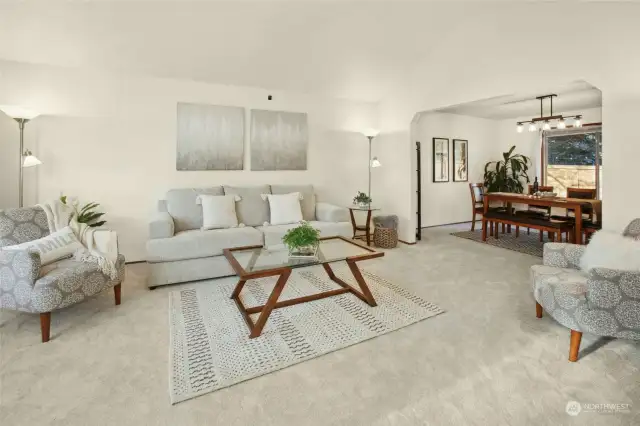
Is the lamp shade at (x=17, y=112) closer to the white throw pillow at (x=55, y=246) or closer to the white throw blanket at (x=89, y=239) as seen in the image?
the white throw blanket at (x=89, y=239)

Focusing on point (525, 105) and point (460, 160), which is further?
point (460, 160)

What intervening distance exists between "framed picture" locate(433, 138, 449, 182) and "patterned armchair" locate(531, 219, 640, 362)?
4475mm

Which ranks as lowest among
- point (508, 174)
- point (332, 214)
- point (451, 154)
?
point (332, 214)

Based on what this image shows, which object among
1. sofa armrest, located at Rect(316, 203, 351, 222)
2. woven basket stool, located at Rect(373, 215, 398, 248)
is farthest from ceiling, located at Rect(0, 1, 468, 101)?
woven basket stool, located at Rect(373, 215, 398, 248)

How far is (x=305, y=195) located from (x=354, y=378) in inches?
124

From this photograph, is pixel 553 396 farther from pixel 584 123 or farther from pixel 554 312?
pixel 584 123

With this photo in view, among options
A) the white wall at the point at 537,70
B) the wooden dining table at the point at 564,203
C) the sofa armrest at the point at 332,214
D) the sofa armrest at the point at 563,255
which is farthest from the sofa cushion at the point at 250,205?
the wooden dining table at the point at 564,203

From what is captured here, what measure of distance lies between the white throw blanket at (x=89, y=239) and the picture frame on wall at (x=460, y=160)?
20.1ft

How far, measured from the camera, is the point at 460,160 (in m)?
6.88

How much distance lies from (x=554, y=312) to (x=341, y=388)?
1.49 metres

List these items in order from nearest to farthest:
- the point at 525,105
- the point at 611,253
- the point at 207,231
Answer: the point at 611,253 < the point at 207,231 < the point at 525,105

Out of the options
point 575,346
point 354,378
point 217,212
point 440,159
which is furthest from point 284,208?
point 440,159

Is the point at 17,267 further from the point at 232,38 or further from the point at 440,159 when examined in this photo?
the point at 440,159

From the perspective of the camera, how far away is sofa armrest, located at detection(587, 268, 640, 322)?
1.83 m
